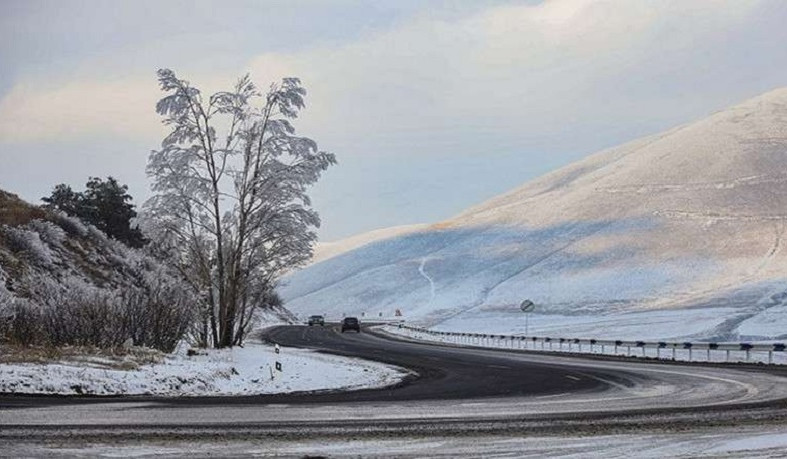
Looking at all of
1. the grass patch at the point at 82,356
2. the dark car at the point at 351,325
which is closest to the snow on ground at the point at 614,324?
the dark car at the point at 351,325

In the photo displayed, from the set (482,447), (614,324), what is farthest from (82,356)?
(614,324)

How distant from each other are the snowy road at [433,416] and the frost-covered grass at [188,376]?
156 cm

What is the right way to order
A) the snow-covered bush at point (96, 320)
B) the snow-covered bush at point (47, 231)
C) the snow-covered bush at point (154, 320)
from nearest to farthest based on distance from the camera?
1. the snow-covered bush at point (96, 320)
2. the snow-covered bush at point (154, 320)
3. the snow-covered bush at point (47, 231)

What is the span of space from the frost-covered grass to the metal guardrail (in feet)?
48.1

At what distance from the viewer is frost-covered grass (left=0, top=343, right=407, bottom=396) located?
22.0 meters

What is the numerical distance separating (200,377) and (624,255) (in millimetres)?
115416

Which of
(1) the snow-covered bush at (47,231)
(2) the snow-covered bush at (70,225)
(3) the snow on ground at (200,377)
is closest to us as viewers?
(3) the snow on ground at (200,377)

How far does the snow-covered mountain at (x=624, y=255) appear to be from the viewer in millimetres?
96625

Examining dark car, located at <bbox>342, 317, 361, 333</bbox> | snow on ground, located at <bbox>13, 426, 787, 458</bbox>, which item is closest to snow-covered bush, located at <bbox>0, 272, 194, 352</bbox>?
snow on ground, located at <bbox>13, 426, 787, 458</bbox>

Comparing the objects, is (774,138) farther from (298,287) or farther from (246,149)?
(246,149)

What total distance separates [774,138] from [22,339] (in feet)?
528

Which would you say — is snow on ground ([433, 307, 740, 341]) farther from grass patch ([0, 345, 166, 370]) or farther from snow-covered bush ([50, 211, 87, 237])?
grass patch ([0, 345, 166, 370])

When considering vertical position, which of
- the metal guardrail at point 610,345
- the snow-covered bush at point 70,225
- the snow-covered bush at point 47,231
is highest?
the snow-covered bush at point 70,225

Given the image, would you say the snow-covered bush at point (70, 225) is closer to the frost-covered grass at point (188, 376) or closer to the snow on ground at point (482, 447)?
the frost-covered grass at point (188, 376)
